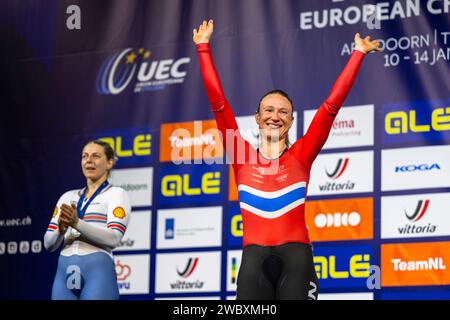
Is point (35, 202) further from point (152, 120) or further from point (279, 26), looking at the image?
point (279, 26)

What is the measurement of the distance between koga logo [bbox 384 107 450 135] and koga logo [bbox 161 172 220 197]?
4.26 feet

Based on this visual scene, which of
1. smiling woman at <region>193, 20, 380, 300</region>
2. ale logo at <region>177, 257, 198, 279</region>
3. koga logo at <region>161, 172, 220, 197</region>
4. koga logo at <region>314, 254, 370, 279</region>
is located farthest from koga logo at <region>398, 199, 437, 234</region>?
smiling woman at <region>193, 20, 380, 300</region>

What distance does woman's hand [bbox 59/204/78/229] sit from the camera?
4730mm

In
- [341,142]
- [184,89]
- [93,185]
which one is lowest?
[93,185]

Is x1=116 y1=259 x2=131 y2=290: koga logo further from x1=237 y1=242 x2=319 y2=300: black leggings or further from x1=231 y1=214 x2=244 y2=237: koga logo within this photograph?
x1=237 y1=242 x2=319 y2=300: black leggings

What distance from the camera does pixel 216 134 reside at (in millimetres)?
6625

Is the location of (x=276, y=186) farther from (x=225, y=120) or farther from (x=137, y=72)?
(x=137, y=72)

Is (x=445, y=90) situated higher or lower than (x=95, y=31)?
lower

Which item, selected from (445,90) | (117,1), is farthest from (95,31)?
(445,90)

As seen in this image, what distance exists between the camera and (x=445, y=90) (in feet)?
19.5

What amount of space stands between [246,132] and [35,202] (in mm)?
1851

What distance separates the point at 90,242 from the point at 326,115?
1.52m

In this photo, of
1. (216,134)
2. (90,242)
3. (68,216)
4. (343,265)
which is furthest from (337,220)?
(68,216)

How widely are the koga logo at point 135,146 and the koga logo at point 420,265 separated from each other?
2048 millimetres
